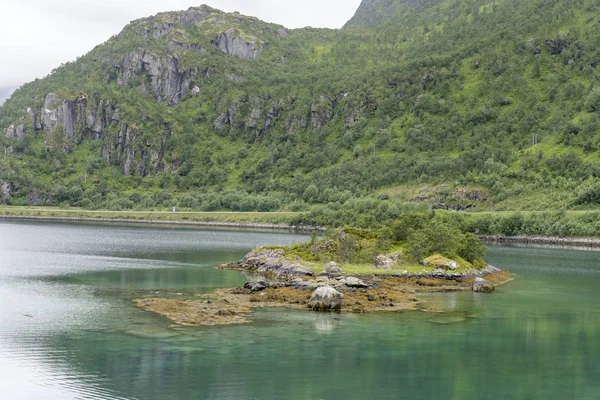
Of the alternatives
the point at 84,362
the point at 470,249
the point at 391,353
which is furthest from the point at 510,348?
the point at 470,249

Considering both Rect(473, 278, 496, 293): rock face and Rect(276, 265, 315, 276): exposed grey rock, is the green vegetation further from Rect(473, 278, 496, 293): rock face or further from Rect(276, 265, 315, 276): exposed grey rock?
Rect(473, 278, 496, 293): rock face

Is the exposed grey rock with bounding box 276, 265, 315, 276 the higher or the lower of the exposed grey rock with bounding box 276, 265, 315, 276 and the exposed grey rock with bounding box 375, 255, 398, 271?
the lower

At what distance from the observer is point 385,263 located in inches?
2904

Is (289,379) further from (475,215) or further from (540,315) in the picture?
(475,215)

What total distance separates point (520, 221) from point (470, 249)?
80576 millimetres

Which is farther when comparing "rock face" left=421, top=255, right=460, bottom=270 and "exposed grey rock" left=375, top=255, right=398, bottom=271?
"rock face" left=421, top=255, right=460, bottom=270

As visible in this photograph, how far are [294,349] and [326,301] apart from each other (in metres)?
14.4

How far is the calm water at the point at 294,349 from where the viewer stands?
103 ft

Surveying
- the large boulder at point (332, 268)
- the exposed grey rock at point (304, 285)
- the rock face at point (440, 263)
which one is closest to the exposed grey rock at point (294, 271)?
the large boulder at point (332, 268)

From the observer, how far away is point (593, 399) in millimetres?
31172

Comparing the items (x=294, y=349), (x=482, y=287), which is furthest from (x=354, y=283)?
(x=294, y=349)

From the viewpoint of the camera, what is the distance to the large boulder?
6731cm

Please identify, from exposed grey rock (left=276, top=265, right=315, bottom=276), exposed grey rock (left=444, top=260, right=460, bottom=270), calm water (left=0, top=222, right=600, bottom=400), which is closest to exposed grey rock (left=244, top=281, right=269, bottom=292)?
calm water (left=0, top=222, right=600, bottom=400)

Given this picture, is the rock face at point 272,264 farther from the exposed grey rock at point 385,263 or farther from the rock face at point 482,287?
the rock face at point 482,287
